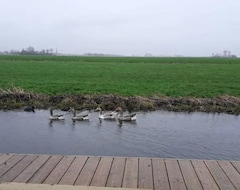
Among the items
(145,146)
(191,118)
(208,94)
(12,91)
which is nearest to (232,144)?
(145,146)

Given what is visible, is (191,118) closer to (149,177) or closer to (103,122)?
(103,122)

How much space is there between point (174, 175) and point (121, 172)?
3.32 feet

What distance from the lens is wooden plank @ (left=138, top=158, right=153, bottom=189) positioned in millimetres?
5453

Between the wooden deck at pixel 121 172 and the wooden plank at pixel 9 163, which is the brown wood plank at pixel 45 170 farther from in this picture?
the wooden plank at pixel 9 163

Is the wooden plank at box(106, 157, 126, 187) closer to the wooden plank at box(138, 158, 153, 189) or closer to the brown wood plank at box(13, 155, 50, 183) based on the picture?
the wooden plank at box(138, 158, 153, 189)

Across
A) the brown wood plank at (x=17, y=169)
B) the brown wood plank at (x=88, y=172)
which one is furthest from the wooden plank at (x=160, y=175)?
the brown wood plank at (x=17, y=169)

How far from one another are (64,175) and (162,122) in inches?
401

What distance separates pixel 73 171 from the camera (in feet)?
19.9

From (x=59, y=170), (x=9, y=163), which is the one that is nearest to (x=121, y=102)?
(x=9, y=163)

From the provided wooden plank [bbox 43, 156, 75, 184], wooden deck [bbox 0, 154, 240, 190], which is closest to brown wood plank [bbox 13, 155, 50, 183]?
wooden deck [bbox 0, 154, 240, 190]

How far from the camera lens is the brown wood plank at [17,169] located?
571 cm

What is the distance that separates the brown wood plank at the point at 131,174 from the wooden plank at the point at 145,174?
0.28 ft

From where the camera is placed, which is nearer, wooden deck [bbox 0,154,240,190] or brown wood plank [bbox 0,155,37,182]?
wooden deck [bbox 0,154,240,190]

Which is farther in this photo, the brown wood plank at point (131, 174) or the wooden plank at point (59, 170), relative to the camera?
the wooden plank at point (59, 170)
